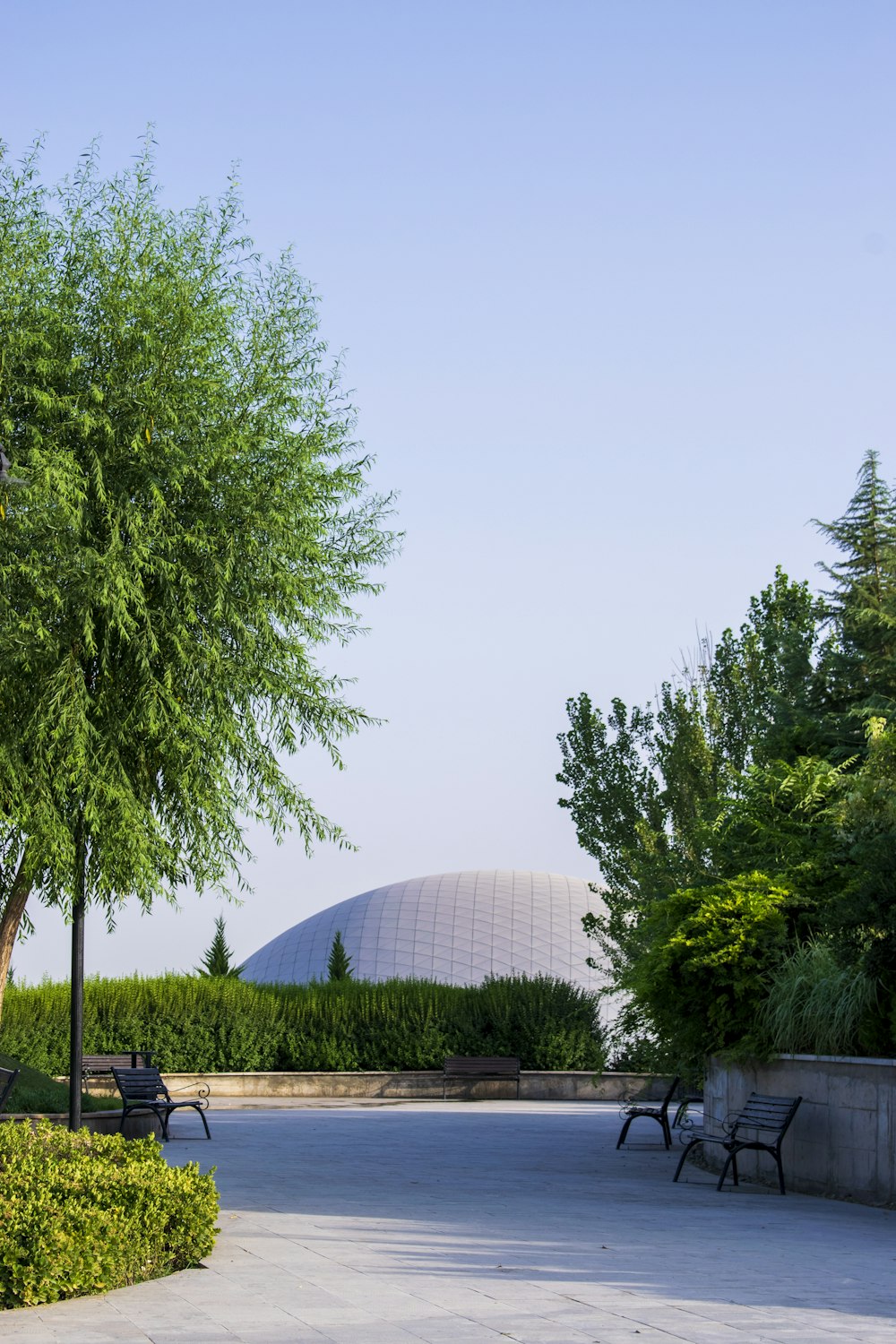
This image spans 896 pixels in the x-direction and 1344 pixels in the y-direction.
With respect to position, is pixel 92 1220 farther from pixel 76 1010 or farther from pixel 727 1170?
pixel 727 1170

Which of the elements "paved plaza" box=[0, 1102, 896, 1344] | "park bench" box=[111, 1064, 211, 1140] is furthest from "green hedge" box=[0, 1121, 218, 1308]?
→ "park bench" box=[111, 1064, 211, 1140]

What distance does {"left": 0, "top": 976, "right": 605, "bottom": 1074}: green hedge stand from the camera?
29.3 meters

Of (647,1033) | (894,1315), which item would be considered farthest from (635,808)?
(894,1315)

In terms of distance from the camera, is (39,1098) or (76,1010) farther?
(39,1098)

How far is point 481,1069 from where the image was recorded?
29.5 meters

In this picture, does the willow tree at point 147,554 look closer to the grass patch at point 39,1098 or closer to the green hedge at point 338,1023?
the grass patch at point 39,1098

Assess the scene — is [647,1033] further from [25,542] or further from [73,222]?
[73,222]

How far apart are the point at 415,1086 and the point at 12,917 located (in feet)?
55.3

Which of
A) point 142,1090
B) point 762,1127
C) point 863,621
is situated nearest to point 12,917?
point 142,1090

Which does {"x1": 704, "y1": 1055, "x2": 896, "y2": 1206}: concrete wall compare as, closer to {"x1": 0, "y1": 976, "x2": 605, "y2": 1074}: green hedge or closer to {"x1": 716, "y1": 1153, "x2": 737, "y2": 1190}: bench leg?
{"x1": 716, "y1": 1153, "x2": 737, "y2": 1190}: bench leg

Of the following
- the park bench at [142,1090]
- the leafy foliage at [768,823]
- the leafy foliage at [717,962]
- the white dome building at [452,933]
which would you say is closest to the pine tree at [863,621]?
the leafy foliage at [768,823]

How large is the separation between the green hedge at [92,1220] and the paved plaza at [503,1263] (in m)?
0.15

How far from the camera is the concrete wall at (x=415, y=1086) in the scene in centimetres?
2892

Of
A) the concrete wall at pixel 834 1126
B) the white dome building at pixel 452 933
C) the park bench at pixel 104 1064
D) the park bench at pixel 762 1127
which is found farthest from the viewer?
the white dome building at pixel 452 933
